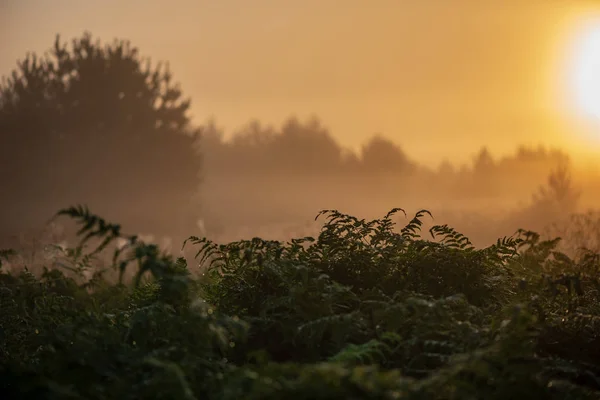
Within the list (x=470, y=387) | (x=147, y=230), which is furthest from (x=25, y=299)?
(x=147, y=230)

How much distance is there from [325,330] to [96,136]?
1459 inches

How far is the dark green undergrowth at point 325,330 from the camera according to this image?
263 centimetres

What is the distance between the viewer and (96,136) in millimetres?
38688

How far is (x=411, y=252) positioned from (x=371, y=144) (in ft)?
162

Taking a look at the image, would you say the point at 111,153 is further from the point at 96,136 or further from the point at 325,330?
the point at 325,330

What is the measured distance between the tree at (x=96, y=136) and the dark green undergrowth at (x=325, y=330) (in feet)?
113

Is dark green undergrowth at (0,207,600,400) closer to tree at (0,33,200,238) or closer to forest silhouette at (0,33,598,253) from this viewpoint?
forest silhouette at (0,33,598,253)

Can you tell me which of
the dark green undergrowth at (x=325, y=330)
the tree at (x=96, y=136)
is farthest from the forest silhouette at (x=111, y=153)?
the dark green undergrowth at (x=325, y=330)

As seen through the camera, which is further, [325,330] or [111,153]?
[111,153]

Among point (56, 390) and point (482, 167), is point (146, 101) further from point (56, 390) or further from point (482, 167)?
point (56, 390)

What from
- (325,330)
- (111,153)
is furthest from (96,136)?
(325,330)

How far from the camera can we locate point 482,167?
49406 millimetres

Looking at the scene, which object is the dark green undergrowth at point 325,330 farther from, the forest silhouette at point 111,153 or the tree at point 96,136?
the tree at point 96,136

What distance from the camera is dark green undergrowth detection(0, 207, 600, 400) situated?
263 centimetres
